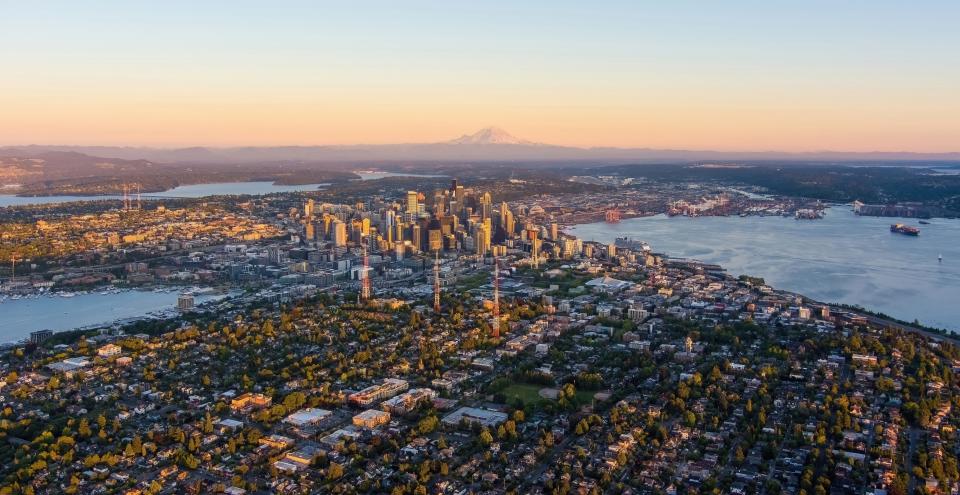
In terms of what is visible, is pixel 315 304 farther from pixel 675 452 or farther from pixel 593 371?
pixel 675 452

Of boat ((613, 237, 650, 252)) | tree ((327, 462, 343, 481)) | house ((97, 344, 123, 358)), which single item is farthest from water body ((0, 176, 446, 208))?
tree ((327, 462, 343, 481))

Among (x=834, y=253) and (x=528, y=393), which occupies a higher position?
(x=834, y=253)

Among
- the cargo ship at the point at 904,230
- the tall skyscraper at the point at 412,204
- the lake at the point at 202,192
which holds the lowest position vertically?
the cargo ship at the point at 904,230

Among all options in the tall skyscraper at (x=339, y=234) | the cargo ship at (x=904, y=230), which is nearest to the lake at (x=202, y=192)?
the tall skyscraper at (x=339, y=234)

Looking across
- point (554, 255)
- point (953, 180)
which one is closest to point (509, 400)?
point (554, 255)

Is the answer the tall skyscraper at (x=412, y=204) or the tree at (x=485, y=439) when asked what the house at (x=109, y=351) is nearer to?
the tree at (x=485, y=439)

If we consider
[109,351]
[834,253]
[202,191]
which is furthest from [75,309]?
[202,191]

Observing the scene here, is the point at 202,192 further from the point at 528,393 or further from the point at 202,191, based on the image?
the point at 528,393
